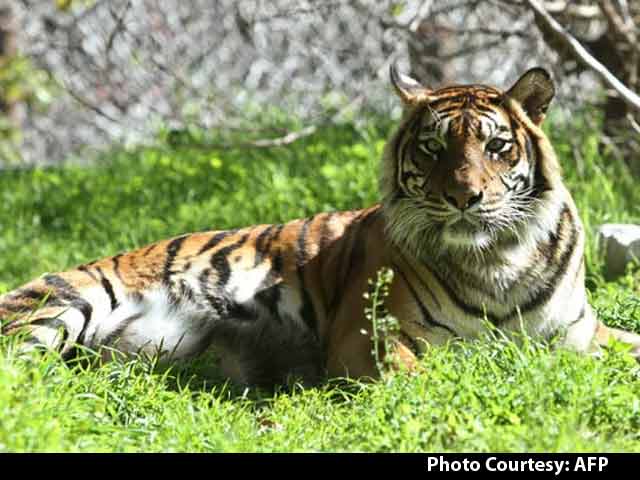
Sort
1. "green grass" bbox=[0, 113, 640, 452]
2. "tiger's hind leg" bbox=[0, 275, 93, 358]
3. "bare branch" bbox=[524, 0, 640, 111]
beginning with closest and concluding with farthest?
"green grass" bbox=[0, 113, 640, 452]
"tiger's hind leg" bbox=[0, 275, 93, 358]
"bare branch" bbox=[524, 0, 640, 111]

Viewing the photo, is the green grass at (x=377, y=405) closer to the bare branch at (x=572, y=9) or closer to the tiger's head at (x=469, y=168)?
the tiger's head at (x=469, y=168)

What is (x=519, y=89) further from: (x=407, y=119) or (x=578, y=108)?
(x=578, y=108)

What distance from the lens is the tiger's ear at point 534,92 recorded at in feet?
15.2

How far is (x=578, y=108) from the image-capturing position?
8148mm

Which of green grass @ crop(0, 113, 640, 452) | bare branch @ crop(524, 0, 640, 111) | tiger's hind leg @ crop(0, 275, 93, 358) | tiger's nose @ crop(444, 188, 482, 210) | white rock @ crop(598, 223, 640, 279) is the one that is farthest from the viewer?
white rock @ crop(598, 223, 640, 279)

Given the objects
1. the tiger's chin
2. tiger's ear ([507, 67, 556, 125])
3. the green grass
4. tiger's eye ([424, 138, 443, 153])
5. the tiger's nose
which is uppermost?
tiger's ear ([507, 67, 556, 125])

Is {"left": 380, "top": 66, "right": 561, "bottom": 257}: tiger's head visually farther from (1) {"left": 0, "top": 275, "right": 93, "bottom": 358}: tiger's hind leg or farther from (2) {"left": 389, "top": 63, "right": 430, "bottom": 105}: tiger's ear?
(1) {"left": 0, "top": 275, "right": 93, "bottom": 358}: tiger's hind leg

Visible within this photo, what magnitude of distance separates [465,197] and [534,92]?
2.06 feet

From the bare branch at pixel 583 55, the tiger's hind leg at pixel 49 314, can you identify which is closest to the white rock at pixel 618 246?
the bare branch at pixel 583 55

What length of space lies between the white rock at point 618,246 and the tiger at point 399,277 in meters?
1.15

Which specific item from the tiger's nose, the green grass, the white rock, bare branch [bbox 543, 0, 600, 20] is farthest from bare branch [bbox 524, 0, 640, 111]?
the tiger's nose

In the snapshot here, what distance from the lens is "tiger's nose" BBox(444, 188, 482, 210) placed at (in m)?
4.38

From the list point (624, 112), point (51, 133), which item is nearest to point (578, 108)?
point (624, 112)

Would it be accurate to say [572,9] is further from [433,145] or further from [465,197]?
[465,197]
